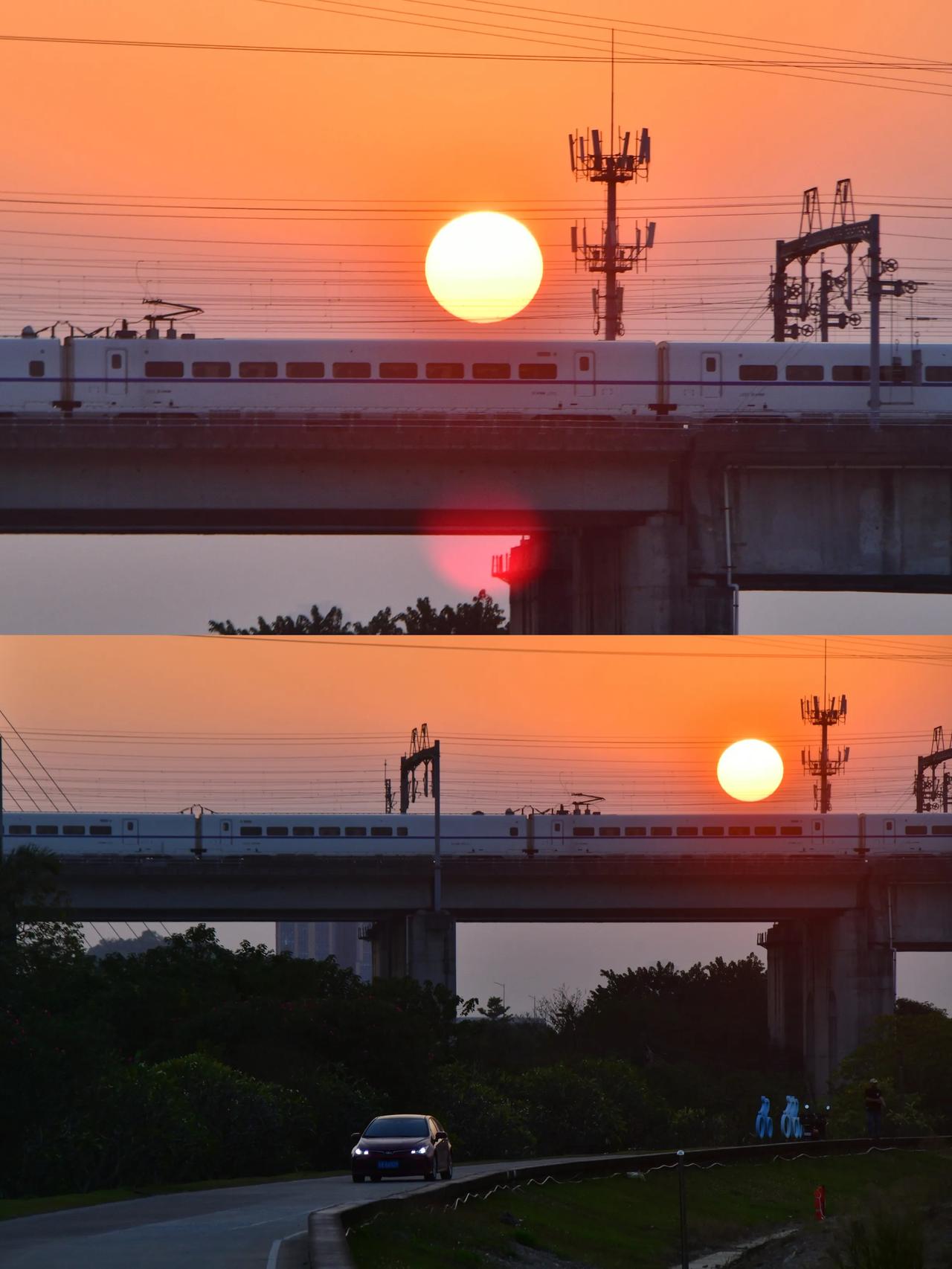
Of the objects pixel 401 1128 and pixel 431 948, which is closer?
pixel 401 1128

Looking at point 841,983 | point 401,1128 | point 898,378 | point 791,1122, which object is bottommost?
point 791,1122

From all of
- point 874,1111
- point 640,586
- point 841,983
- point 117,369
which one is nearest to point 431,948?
point 841,983

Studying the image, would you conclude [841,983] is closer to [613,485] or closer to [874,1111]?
[613,485]

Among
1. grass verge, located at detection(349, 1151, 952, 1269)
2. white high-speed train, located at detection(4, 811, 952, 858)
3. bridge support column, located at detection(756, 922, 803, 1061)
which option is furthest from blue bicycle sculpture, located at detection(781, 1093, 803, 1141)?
bridge support column, located at detection(756, 922, 803, 1061)

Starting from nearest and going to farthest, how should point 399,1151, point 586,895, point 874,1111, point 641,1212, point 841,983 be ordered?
1. point 399,1151
2. point 641,1212
3. point 874,1111
4. point 586,895
5. point 841,983

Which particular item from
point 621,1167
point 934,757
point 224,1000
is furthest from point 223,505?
point 934,757

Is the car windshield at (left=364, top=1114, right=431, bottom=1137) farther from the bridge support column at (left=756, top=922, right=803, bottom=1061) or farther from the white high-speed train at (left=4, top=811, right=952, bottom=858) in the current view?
the bridge support column at (left=756, top=922, right=803, bottom=1061)

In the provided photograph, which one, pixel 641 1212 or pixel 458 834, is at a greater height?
pixel 458 834

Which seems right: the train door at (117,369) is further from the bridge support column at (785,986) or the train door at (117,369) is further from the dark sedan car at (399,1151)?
the bridge support column at (785,986)
